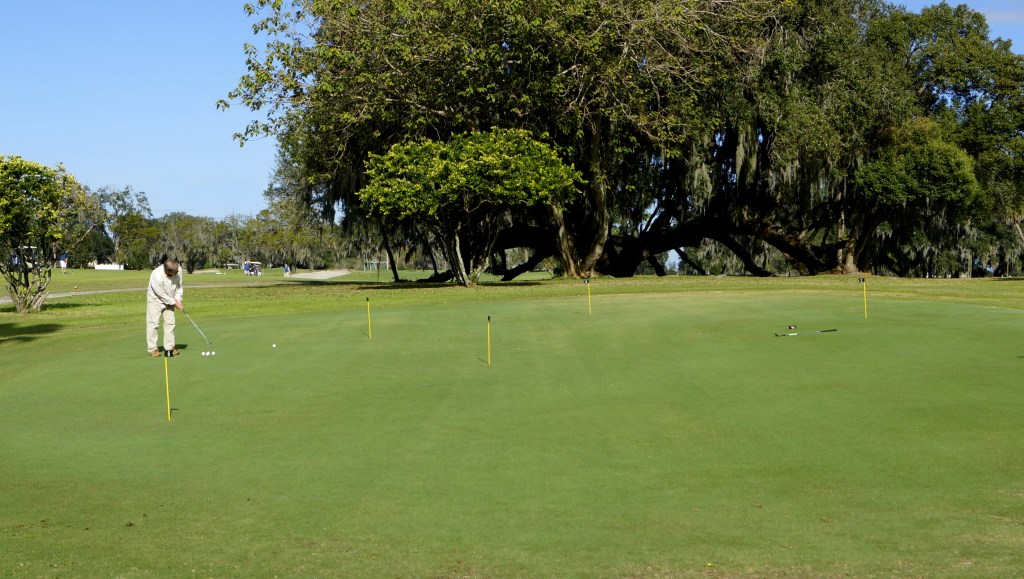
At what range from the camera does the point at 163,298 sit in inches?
723

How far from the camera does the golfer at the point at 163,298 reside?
17.7 meters

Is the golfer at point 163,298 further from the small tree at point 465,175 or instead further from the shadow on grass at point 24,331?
the small tree at point 465,175

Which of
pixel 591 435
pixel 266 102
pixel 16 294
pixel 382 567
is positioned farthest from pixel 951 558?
pixel 266 102

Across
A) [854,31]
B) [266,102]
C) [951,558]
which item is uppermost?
[854,31]

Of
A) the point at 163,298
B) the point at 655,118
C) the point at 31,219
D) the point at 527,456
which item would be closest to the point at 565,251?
the point at 655,118

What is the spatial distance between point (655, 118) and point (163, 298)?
94.3 ft

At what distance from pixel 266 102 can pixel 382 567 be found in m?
38.0

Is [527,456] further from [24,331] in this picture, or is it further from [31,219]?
[31,219]

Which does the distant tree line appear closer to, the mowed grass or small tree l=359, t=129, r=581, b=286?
small tree l=359, t=129, r=581, b=286

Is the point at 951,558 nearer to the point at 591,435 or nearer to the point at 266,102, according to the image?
the point at 591,435

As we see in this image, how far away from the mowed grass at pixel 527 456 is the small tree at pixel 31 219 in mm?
14897

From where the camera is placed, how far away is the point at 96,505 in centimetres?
812

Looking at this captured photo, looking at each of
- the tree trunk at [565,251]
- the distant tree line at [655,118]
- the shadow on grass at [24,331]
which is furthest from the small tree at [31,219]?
the tree trunk at [565,251]

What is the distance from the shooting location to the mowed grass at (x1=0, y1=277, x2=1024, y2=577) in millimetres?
6906
